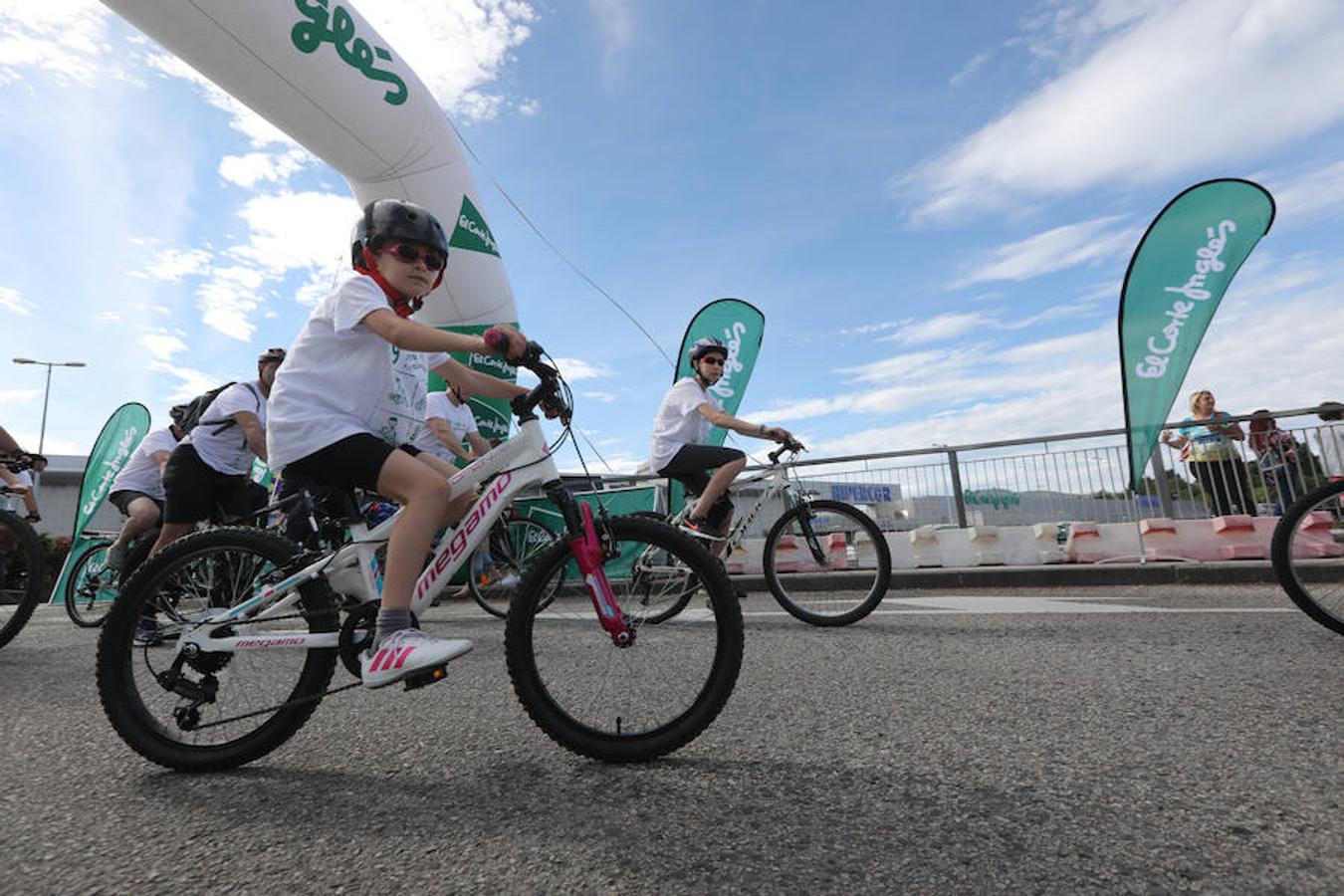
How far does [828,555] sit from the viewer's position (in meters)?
5.43

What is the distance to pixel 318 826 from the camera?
5.48 ft

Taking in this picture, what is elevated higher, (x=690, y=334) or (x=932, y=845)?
(x=690, y=334)

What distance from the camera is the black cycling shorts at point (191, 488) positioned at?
481 cm

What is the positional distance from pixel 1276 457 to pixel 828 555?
5.77 metres

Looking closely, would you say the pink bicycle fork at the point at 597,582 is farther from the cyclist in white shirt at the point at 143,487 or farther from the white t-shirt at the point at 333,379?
the cyclist in white shirt at the point at 143,487

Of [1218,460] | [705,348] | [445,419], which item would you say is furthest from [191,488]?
[1218,460]

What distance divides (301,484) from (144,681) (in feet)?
2.56

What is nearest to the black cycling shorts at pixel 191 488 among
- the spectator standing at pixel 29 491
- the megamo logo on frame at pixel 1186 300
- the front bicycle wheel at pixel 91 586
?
the spectator standing at pixel 29 491

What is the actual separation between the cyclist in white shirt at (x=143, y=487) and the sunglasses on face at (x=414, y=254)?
485 centimetres

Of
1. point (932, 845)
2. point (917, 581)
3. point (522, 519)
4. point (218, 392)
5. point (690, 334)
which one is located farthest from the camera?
point (690, 334)

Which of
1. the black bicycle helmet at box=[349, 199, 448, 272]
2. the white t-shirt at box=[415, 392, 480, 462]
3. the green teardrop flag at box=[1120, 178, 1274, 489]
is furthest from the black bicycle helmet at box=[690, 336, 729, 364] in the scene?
the green teardrop flag at box=[1120, 178, 1274, 489]

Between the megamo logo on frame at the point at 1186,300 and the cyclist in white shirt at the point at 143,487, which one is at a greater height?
the megamo logo on frame at the point at 1186,300

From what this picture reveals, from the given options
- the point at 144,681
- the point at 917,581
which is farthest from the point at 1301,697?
the point at 917,581

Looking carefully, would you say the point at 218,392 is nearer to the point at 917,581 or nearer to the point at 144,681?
the point at 144,681
